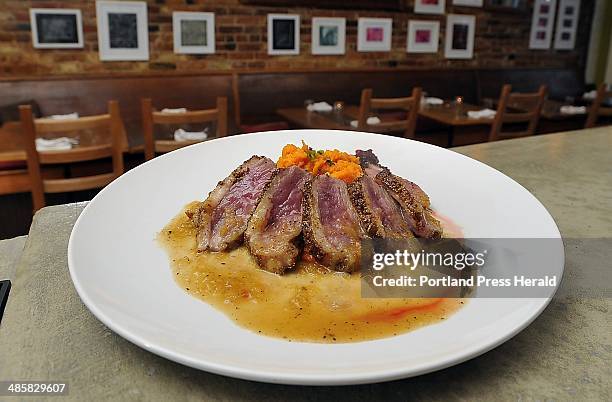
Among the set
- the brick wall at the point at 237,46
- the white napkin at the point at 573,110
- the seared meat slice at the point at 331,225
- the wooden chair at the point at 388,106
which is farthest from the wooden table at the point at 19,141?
the white napkin at the point at 573,110

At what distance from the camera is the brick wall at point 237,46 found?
195 inches

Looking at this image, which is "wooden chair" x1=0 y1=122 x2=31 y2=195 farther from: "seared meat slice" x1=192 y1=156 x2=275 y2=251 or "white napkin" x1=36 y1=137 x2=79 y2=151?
"seared meat slice" x1=192 y1=156 x2=275 y2=251

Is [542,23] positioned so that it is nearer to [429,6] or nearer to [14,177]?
[429,6]

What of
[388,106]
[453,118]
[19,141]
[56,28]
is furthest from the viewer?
[453,118]

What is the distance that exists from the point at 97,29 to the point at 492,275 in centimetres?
503

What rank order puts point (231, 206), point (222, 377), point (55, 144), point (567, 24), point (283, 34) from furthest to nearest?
point (567, 24) → point (283, 34) → point (55, 144) → point (231, 206) → point (222, 377)

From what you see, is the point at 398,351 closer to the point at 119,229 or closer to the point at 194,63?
the point at 119,229

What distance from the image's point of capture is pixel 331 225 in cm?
145

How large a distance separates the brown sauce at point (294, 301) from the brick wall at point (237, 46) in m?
4.41

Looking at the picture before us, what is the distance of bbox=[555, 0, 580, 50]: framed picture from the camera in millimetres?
7730

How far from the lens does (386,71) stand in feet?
21.5

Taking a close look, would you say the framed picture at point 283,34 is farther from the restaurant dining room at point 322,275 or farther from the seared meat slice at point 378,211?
the seared meat slice at point 378,211

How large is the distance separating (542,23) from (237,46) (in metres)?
4.62

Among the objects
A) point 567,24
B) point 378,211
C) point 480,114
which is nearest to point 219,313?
point 378,211
